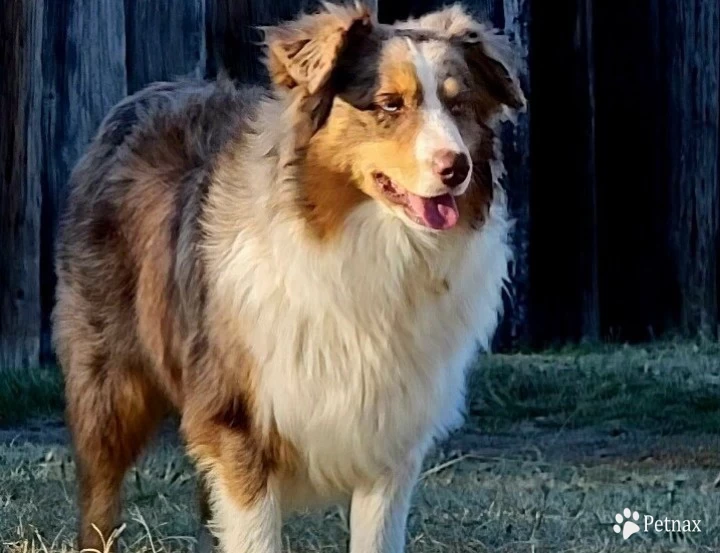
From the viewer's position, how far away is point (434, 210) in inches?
151

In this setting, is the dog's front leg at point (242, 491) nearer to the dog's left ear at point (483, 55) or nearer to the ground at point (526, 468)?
the ground at point (526, 468)

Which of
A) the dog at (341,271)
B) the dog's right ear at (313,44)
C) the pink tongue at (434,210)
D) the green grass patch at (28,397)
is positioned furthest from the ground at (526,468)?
the dog's right ear at (313,44)

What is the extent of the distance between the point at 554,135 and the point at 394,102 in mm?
3463

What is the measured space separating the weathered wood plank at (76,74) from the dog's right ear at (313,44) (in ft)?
8.67

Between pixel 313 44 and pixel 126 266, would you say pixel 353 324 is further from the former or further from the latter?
pixel 126 266

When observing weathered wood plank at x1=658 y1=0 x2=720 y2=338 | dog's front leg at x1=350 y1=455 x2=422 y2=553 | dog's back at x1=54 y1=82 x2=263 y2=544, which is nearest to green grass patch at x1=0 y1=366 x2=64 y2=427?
dog's back at x1=54 y1=82 x2=263 y2=544

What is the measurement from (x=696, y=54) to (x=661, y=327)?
138 centimetres

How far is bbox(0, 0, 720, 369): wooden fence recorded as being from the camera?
660cm

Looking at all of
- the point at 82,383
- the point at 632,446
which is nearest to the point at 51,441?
the point at 82,383

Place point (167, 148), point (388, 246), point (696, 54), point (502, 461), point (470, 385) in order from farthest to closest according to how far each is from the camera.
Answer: point (696, 54) < point (470, 385) < point (502, 461) < point (167, 148) < point (388, 246)

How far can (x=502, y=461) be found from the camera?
586 centimetres

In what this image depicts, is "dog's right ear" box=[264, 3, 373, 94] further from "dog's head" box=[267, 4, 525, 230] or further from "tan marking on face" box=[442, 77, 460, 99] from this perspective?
"tan marking on face" box=[442, 77, 460, 99]

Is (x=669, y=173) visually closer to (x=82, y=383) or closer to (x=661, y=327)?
(x=661, y=327)

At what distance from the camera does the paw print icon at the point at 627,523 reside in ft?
16.0
